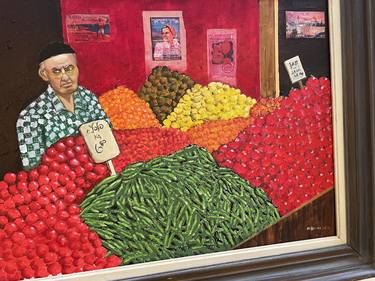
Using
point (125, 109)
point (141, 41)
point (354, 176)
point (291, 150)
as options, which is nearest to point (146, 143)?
point (125, 109)

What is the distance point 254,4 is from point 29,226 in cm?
53

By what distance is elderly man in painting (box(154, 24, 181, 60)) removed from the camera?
2.48ft

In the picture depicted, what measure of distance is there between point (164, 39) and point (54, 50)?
7.0 inches

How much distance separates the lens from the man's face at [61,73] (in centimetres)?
71

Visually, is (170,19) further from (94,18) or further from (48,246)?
(48,246)

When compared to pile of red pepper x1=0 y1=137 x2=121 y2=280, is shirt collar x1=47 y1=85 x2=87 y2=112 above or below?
above

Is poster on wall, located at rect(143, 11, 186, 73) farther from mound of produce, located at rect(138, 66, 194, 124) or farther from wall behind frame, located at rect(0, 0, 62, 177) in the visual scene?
wall behind frame, located at rect(0, 0, 62, 177)

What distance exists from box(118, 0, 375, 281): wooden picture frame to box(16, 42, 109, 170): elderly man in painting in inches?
14.6

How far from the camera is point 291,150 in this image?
841 mm

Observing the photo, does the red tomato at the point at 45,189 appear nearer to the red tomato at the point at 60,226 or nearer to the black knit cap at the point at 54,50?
the red tomato at the point at 60,226

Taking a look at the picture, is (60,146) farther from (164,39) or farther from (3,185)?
(164,39)

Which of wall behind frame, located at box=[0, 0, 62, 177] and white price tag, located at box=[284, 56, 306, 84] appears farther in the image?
white price tag, located at box=[284, 56, 306, 84]

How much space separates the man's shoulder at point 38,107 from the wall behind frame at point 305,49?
0.41 m

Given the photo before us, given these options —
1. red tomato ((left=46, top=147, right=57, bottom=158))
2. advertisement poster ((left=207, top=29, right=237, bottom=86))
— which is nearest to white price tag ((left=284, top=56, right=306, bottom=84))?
advertisement poster ((left=207, top=29, right=237, bottom=86))
